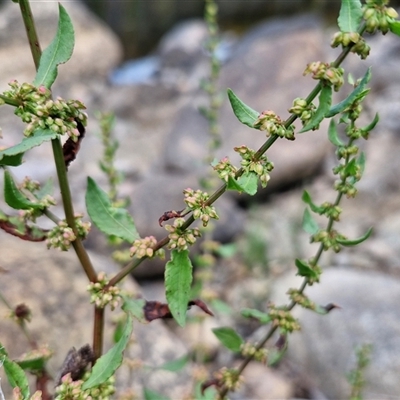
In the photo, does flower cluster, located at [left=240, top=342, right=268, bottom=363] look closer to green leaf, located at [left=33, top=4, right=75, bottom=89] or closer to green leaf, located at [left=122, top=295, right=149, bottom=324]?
green leaf, located at [left=122, top=295, right=149, bottom=324]

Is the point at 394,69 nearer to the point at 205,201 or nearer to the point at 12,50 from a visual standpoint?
the point at 12,50

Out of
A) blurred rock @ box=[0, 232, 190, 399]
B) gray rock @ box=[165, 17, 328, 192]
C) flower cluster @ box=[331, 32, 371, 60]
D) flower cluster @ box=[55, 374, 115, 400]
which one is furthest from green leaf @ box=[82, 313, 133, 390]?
gray rock @ box=[165, 17, 328, 192]

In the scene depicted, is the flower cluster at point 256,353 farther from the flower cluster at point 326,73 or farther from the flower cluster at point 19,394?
the flower cluster at point 326,73

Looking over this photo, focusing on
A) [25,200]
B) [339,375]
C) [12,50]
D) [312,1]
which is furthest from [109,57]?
[25,200]

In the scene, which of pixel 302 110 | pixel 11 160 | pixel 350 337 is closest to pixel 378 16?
pixel 302 110

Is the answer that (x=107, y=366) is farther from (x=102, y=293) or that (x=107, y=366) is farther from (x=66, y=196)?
(x=66, y=196)

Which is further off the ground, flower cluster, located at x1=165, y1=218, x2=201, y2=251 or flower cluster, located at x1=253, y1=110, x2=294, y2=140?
flower cluster, located at x1=253, y1=110, x2=294, y2=140
